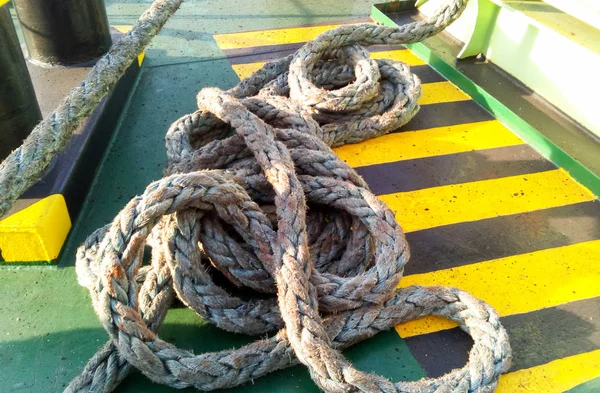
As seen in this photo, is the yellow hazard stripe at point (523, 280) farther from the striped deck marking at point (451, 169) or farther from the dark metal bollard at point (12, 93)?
the dark metal bollard at point (12, 93)

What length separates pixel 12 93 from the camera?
1449 mm

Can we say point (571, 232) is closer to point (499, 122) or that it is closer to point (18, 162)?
point (499, 122)

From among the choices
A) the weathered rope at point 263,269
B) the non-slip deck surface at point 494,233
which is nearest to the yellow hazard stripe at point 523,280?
the non-slip deck surface at point 494,233

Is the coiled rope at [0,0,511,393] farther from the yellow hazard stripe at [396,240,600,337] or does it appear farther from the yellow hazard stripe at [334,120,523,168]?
the yellow hazard stripe at [334,120,523,168]

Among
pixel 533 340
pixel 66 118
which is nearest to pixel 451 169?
pixel 533 340

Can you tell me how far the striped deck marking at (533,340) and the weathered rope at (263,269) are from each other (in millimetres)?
63

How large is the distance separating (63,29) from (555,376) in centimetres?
190

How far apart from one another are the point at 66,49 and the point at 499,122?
5.51 feet

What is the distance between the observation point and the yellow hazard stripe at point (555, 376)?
47.7 inches

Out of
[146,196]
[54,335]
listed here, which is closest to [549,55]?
[146,196]

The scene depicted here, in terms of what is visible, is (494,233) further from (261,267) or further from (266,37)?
(266,37)

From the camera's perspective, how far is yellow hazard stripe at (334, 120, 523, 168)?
1.92 metres

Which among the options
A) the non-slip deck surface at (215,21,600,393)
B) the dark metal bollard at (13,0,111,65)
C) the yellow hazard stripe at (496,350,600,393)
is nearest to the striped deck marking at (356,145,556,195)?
the non-slip deck surface at (215,21,600,393)

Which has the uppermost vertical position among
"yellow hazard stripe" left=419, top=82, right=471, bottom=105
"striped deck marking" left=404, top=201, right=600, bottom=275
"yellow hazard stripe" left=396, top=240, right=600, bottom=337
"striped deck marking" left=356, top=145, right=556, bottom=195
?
"yellow hazard stripe" left=419, top=82, right=471, bottom=105
